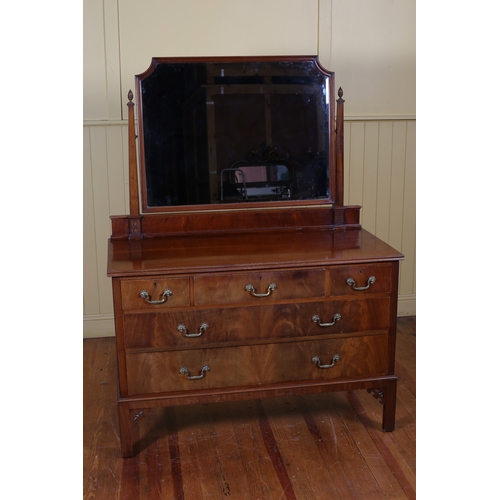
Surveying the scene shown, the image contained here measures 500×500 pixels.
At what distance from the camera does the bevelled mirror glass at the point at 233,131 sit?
2.53 m

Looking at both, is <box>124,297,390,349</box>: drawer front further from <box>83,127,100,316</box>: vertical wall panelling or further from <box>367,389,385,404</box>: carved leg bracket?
<box>83,127,100,316</box>: vertical wall panelling

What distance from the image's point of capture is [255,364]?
231 centimetres

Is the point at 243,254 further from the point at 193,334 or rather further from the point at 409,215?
the point at 409,215

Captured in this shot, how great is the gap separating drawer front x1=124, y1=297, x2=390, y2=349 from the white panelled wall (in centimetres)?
124

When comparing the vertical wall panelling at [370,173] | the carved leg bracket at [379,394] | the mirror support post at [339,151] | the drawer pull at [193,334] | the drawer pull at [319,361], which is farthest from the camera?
the vertical wall panelling at [370,173]

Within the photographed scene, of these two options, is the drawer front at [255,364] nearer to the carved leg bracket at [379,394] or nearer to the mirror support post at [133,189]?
the carved leg bracket at [379,394]

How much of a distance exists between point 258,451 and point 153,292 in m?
0.76

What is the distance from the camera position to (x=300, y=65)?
8.49 ft

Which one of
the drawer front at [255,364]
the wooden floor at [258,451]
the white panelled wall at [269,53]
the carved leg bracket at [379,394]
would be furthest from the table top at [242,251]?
the white panelled wall at [269,53]

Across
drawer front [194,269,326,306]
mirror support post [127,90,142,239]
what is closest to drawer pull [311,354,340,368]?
drawer front [194,269,326,306]

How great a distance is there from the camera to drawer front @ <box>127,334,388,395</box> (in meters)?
2.25

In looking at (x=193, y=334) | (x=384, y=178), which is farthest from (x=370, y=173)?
(x=193, y=334)
